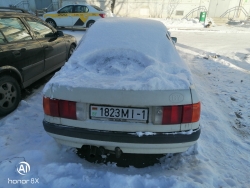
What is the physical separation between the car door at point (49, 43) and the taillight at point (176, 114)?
10.9 ft

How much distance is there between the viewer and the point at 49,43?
458cm

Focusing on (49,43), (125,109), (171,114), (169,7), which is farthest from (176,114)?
(169,7)

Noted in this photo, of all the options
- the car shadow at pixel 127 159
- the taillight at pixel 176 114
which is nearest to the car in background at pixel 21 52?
the car shadow at pixel 127 159

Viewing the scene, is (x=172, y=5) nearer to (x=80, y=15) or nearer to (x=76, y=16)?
(x=80, y=15)

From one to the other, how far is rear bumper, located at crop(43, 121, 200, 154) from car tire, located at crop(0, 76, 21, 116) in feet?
5.63

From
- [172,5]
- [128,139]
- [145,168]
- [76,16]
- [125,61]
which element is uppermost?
[172,5]

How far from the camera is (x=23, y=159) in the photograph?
243cm

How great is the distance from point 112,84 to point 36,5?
72.7 ft

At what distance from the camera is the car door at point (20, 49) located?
3415mm

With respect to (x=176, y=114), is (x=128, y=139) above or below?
below

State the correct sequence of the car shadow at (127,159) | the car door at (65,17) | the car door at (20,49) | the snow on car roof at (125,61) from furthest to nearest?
the car door at (65,17) < the car door at (20,49) < the car shadow at (127,159) < the snow on car roof at (125,61)

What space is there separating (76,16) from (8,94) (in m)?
11.0

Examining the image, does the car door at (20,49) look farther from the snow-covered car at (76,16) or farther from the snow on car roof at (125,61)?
the snow-covered car at (76,16)

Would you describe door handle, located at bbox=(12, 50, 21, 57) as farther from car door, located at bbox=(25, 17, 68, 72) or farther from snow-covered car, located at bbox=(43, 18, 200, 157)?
snow-covered car, located at bbox=(43, 18, 200, 157)
